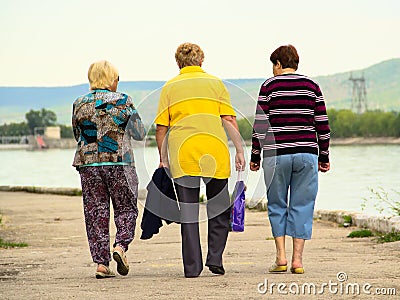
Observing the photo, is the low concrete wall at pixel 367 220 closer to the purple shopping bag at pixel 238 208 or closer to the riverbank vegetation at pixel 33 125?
the purple shopping bag at pixel 238 208

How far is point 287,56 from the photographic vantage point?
7742 mm

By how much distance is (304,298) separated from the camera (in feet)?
19.8

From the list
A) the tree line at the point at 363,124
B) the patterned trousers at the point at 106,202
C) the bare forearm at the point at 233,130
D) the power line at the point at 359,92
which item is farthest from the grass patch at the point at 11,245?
the power line at the point at 359,92

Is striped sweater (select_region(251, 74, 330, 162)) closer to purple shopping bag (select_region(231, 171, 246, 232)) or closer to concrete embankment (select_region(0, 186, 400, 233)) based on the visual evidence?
purple shopping bag (select_region(231, 171, 246, 232))

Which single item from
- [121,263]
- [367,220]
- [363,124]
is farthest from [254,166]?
[363,124]

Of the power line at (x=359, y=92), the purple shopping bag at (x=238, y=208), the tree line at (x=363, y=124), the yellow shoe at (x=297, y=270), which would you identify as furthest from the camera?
the power line at (x=359, y=92)

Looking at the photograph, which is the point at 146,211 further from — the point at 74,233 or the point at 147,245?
the point at 74,233

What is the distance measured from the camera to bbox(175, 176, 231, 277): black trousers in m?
7.69

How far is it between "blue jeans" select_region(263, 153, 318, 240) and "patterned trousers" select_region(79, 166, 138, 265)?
1.12 meters

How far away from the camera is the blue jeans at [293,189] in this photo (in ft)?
25.2

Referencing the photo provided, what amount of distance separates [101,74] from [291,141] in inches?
63.4

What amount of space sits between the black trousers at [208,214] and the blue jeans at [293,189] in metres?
0.38

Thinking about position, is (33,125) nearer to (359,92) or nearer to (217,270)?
(359,92)

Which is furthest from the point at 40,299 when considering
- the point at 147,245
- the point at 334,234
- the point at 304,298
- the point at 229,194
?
the point at 334,234
